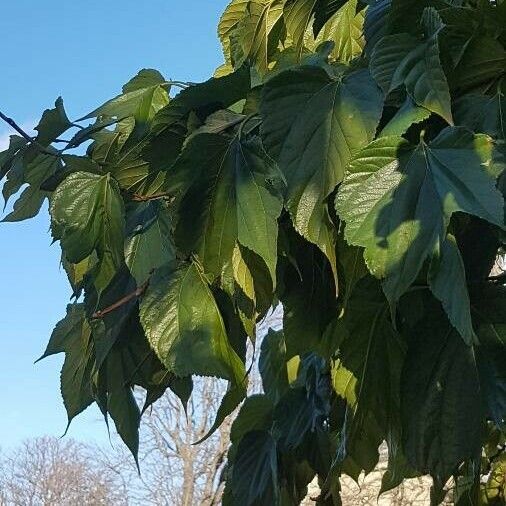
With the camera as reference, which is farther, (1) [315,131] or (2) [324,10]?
(2) [324,10]

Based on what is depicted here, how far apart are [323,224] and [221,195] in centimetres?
8

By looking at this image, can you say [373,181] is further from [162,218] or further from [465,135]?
[162,218]

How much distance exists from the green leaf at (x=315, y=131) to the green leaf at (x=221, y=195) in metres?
0.03

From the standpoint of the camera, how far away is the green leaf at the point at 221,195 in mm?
501

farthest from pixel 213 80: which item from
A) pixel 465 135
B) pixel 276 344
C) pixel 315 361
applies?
pixel 276 344

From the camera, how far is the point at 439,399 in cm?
52

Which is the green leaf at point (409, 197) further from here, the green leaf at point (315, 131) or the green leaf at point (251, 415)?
the green leaf at point (251, 415)

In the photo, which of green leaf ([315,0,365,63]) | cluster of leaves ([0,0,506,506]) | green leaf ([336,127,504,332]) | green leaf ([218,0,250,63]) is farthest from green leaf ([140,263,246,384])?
green leaf ([218,0,250,63])

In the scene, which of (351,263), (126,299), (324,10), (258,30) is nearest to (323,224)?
(351,263)

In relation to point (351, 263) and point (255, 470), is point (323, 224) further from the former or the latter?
point (255, 470)

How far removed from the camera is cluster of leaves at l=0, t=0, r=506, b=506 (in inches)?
16.8

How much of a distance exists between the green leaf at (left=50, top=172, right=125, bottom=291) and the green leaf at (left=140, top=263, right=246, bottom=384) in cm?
4

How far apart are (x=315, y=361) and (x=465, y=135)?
0.51 meters

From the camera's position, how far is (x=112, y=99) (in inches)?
26.6
